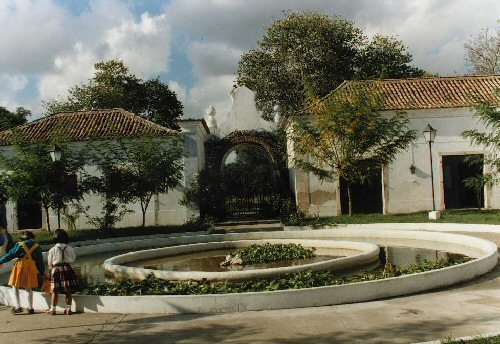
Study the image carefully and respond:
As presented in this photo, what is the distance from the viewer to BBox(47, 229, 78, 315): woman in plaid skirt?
7.36 m

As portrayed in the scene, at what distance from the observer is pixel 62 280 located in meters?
7.40

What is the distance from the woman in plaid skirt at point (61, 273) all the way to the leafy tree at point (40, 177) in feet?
37.8

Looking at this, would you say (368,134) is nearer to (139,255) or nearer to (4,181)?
(139,255)

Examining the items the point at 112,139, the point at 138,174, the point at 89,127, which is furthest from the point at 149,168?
the point at 89,127

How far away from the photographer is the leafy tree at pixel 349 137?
2008cm

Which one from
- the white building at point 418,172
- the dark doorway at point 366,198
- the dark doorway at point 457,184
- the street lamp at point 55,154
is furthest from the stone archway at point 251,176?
the street lamp at point 55,154

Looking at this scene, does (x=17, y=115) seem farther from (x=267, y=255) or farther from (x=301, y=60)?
(x=267, y=255)

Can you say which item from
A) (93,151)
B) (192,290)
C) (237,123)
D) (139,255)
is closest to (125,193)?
(93,151)

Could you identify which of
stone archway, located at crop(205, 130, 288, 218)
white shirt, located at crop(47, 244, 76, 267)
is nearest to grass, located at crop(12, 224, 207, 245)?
stone archway, located at crop(205, 130, 288, 218)

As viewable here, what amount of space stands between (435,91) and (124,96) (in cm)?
2514

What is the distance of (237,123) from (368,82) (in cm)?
732

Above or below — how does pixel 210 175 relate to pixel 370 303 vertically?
above

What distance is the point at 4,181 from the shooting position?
18328 mm

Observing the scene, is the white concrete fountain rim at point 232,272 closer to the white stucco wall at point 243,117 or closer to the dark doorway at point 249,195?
the dark doorway at point 249,195
